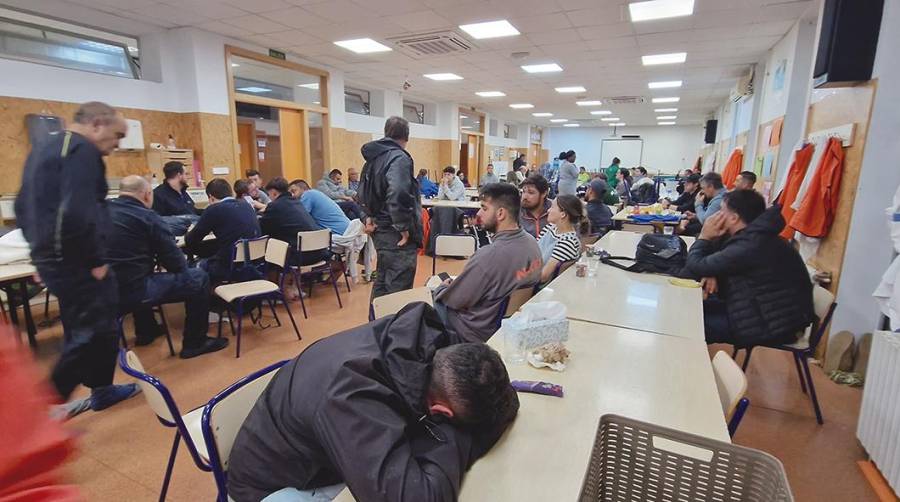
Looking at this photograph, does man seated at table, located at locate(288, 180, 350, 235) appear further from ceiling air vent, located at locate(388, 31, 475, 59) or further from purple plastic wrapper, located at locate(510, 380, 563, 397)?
purple plastic wrapper, located at locate(510, 380, 563, 397)

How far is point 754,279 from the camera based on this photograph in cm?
242

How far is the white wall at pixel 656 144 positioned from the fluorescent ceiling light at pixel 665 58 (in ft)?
42.6

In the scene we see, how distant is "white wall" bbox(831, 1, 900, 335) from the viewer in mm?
2750

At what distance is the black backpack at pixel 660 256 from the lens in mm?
2914

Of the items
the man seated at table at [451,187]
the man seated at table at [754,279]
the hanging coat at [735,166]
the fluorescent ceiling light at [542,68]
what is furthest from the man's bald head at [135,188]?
the hanging coat at [735,166]

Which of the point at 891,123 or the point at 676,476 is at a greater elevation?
Answer: the point at 891,123

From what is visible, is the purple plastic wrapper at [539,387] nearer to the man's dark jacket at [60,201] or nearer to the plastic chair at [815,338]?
the plastic chair at [815,338]

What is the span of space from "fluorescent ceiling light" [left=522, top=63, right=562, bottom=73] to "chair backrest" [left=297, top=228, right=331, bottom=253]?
16.5 feet

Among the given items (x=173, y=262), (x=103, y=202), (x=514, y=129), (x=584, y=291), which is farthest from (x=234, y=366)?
(x=514, y=129)

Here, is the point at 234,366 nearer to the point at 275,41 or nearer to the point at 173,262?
the point at 173,262

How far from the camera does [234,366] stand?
3.12 meters

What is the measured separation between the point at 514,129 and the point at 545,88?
913cm

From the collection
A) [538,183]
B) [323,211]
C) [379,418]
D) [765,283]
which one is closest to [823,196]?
[765,283]

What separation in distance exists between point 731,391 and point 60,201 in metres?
2.94
